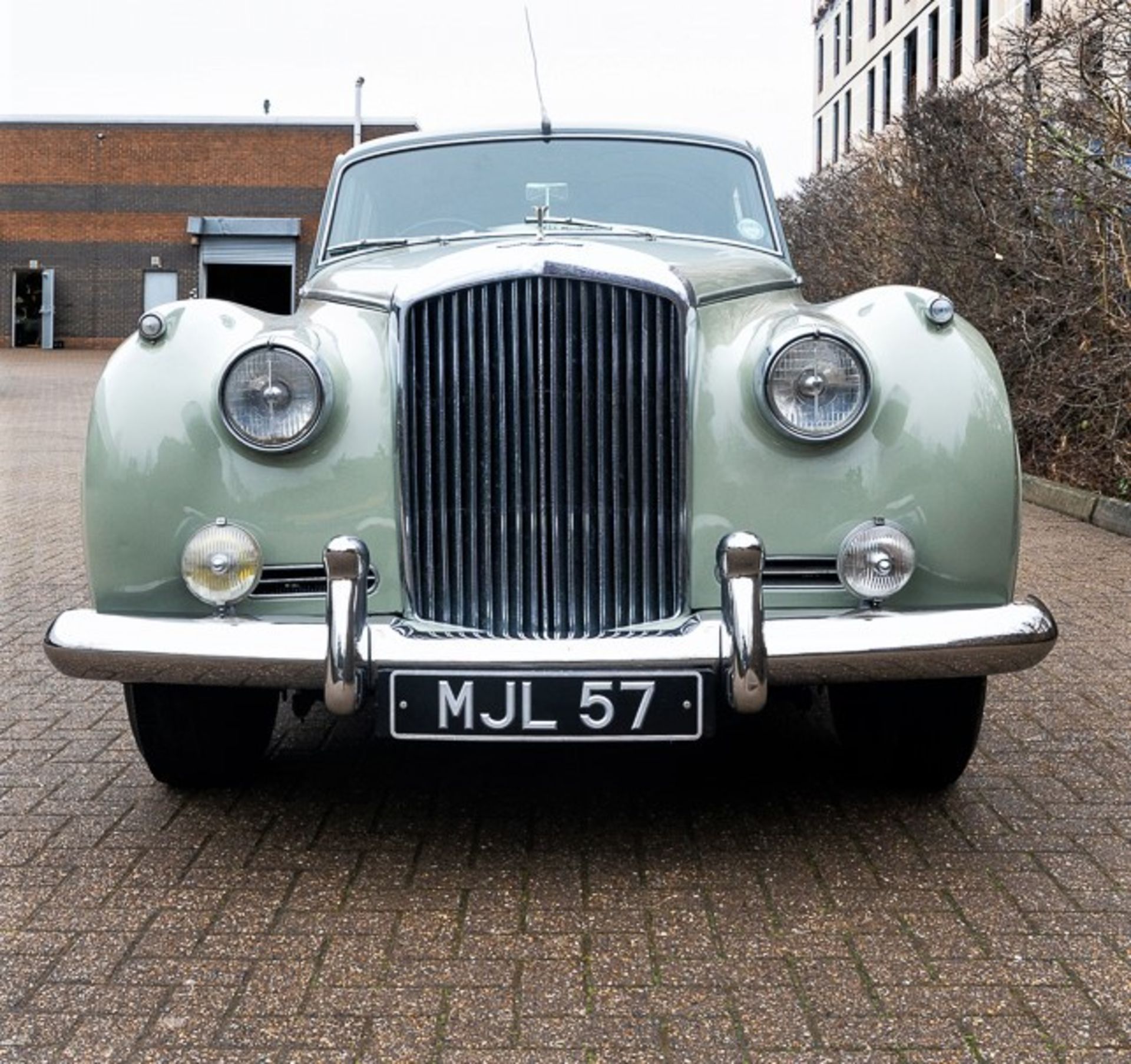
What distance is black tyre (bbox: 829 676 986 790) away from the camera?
386 cm

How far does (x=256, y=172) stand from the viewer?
38469 millimetres

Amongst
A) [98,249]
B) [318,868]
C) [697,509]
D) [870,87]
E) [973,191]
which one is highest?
[870,87]

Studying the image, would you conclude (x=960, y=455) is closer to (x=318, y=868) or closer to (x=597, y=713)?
(x=597, y=713)

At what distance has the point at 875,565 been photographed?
138 inches

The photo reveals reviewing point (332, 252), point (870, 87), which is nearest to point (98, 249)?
point (870, 87)

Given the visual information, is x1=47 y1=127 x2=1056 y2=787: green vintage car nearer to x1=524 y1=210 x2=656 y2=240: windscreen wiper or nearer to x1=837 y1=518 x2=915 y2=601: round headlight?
x1=837 y1=518 x2=915 y2=601: round headlight

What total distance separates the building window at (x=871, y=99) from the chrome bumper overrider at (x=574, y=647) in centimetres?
4043

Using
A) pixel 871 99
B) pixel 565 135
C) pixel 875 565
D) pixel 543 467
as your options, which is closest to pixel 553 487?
pixel 543 467

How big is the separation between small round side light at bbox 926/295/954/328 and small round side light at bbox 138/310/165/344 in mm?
1873

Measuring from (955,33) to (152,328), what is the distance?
34.0 meters

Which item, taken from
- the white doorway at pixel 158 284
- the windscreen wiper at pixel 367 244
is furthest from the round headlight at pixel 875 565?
the white doorway at pixel 158 284

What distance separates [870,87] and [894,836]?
136 ft

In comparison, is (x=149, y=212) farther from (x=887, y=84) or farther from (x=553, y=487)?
(x=553, y=487)

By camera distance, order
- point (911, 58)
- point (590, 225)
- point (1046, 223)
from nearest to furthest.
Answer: point (590, 225) → point (1046, 223) → point (911, 58)
